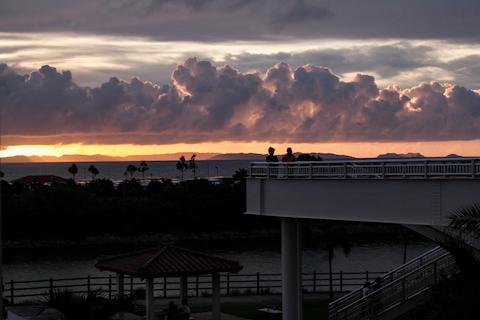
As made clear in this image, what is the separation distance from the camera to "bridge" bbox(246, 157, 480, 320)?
21141mm

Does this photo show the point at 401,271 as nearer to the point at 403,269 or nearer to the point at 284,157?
the point at 403,269

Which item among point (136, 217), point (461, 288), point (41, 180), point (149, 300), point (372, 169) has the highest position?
point (41, 180)

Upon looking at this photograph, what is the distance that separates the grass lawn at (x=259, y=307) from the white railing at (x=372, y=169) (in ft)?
24.5

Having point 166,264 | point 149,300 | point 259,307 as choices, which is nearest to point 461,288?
point 166,264

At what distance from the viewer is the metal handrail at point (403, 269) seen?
25777 mm

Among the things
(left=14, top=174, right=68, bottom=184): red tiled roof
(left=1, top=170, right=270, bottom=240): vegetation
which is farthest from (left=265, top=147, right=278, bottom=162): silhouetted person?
(left=14, top=174, right=68, bottom=184): red tiled roof

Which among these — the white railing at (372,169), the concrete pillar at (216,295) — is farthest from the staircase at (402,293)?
the concrete pillar at (216,295)

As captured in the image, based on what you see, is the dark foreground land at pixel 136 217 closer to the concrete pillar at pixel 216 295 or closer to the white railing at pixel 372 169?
→ the concrete pillar at pixel 216 295

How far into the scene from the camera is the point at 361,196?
23.4 m

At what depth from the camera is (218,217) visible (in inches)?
3866

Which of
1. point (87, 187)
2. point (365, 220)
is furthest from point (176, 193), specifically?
point (365, 220)

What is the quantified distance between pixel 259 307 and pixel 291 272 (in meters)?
8.76

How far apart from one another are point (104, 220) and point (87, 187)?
63.6 feet

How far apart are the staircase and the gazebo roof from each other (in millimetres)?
4726
